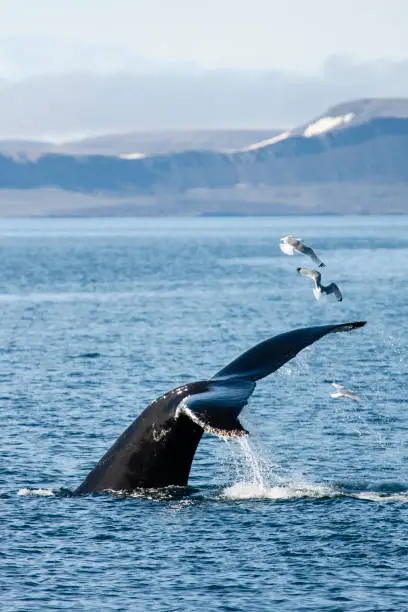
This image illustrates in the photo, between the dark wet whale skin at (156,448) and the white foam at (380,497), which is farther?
the white foam at (380,497)

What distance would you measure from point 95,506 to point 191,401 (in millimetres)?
4917

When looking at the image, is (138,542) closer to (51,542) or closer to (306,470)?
(51,542)

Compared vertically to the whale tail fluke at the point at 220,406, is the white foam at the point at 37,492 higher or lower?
lower

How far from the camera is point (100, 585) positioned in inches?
747

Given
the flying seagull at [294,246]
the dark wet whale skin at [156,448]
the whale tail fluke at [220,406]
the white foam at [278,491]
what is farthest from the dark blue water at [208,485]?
the whale tail fluke at [220,406]

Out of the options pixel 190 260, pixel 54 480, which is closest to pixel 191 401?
pixel 54 480

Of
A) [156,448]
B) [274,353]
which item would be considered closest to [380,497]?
[156,448]

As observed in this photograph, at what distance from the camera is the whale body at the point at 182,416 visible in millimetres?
18250

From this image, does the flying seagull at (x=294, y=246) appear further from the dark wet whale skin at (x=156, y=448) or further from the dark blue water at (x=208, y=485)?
the dark wet whale skin at (x=156, y=448)

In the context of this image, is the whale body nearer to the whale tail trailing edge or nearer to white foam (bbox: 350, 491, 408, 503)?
the whale tail trailing edge

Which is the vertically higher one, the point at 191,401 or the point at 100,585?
the point at 191,401

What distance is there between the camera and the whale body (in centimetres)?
1825

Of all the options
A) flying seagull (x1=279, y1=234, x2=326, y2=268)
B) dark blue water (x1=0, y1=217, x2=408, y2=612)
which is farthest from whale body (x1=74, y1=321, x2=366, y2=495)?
flying seagull (x1=279, y1=234, x2=326, y2=268)

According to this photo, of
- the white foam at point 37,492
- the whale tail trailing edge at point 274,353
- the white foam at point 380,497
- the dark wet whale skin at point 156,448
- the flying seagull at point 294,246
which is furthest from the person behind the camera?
the flying seagull at point 294,246
